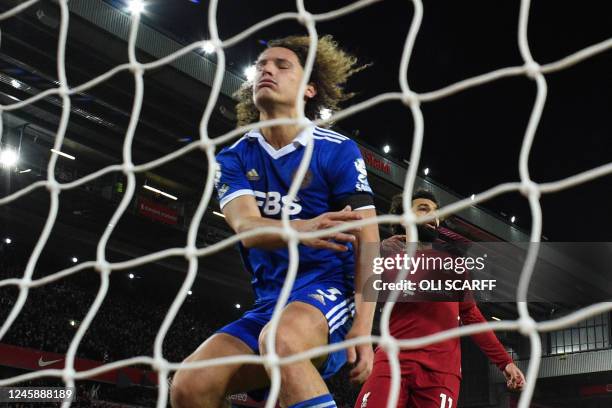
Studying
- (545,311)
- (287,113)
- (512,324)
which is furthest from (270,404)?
(545,311)

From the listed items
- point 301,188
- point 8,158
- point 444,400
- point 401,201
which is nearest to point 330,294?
point 301,188

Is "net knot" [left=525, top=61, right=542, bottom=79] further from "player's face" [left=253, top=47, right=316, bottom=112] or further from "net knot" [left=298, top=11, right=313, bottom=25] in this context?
"player's face" [left=253, top=47, right=316, bottom=112]

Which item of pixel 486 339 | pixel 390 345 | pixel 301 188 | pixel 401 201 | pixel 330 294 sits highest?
pixel 401 201

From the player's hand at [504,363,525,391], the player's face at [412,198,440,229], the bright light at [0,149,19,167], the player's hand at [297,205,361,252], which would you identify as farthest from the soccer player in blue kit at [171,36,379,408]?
the bright light at [0,149,19,167]

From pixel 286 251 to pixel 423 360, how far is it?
53.5 inches

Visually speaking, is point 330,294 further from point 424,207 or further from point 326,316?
point 424,207

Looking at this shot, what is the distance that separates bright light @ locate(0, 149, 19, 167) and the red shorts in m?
14.6

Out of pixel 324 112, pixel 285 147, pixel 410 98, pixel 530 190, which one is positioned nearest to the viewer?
pixel 530 190

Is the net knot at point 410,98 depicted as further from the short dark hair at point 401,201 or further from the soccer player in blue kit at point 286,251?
the short dark hair at point 401,201

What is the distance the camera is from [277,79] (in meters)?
2.66

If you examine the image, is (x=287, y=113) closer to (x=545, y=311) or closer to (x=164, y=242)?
(x=164, y=242)

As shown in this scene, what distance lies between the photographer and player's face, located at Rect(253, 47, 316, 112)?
262 cm

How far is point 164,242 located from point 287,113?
18664mm

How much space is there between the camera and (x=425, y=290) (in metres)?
3.86
